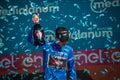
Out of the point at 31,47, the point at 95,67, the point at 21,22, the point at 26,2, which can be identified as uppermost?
the point at 26,2

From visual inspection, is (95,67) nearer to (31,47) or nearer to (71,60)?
(31,47)

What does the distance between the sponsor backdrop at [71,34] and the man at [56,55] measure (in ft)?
6.18

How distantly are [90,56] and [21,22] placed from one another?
5.57 ft

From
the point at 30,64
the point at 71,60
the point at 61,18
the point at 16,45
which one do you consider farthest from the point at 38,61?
the point at 71,60

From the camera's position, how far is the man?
4.25 meters

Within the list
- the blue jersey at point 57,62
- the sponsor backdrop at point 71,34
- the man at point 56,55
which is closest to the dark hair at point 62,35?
the man at point 56,55

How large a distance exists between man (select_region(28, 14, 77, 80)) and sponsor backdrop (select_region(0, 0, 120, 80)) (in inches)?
74.1

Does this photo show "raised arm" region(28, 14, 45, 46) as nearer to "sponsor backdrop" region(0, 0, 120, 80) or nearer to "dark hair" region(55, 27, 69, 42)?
"dark hair" region(55, 27, 69, 42)

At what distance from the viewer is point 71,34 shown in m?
6.45


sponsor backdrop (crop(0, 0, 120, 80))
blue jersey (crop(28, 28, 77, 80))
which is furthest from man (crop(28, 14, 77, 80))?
sponsor backdrop (crop(0, 0, 120, 80))

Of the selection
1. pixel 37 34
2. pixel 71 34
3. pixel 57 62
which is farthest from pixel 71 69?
pixel 71 34

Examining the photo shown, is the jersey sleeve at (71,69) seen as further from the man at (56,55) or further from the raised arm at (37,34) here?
the raised arm at (37,34)

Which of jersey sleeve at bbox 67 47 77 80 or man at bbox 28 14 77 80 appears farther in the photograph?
jersey sleeve at bbox 67 47 77 80

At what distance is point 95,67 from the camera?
6422 millimetres
